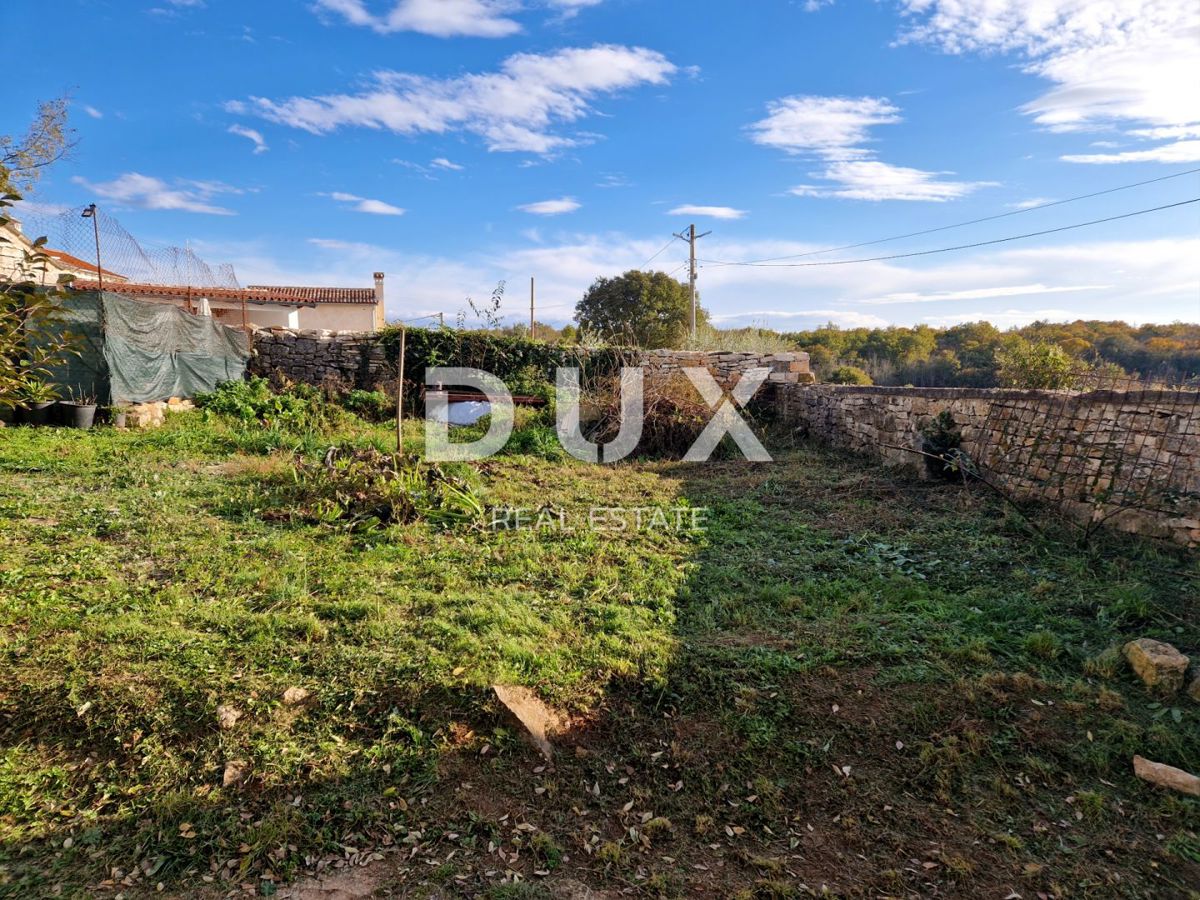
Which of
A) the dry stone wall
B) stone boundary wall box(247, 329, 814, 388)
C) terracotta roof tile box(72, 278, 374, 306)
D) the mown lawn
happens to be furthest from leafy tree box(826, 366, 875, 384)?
terracotta roof tile box(72, 278, 374, 306)

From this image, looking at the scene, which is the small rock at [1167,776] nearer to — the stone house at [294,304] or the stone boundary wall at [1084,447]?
the stone boundary wall at [1084,447]

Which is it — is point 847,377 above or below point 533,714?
above

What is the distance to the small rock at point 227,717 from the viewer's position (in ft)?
8.50

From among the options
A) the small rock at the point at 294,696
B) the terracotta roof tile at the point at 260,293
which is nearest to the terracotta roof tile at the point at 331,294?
the terracotta roof tile at the point at 260,293

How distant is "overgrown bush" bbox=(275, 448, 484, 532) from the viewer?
5.11 metres

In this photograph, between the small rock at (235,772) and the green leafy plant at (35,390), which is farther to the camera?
the green leafy plant at (35,390)

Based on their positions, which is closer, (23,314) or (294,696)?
(294,696)

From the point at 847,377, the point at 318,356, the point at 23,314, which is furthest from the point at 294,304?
the point at 23,314

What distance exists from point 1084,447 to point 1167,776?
3650 millimetres

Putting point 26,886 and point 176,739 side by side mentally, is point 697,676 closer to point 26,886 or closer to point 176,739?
point 176,739

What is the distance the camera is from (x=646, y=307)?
23.3 meters

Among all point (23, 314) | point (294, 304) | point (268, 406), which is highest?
point (294, 304)

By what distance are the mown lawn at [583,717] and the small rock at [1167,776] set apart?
0.07 metres

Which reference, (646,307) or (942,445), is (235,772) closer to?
(942,445)
